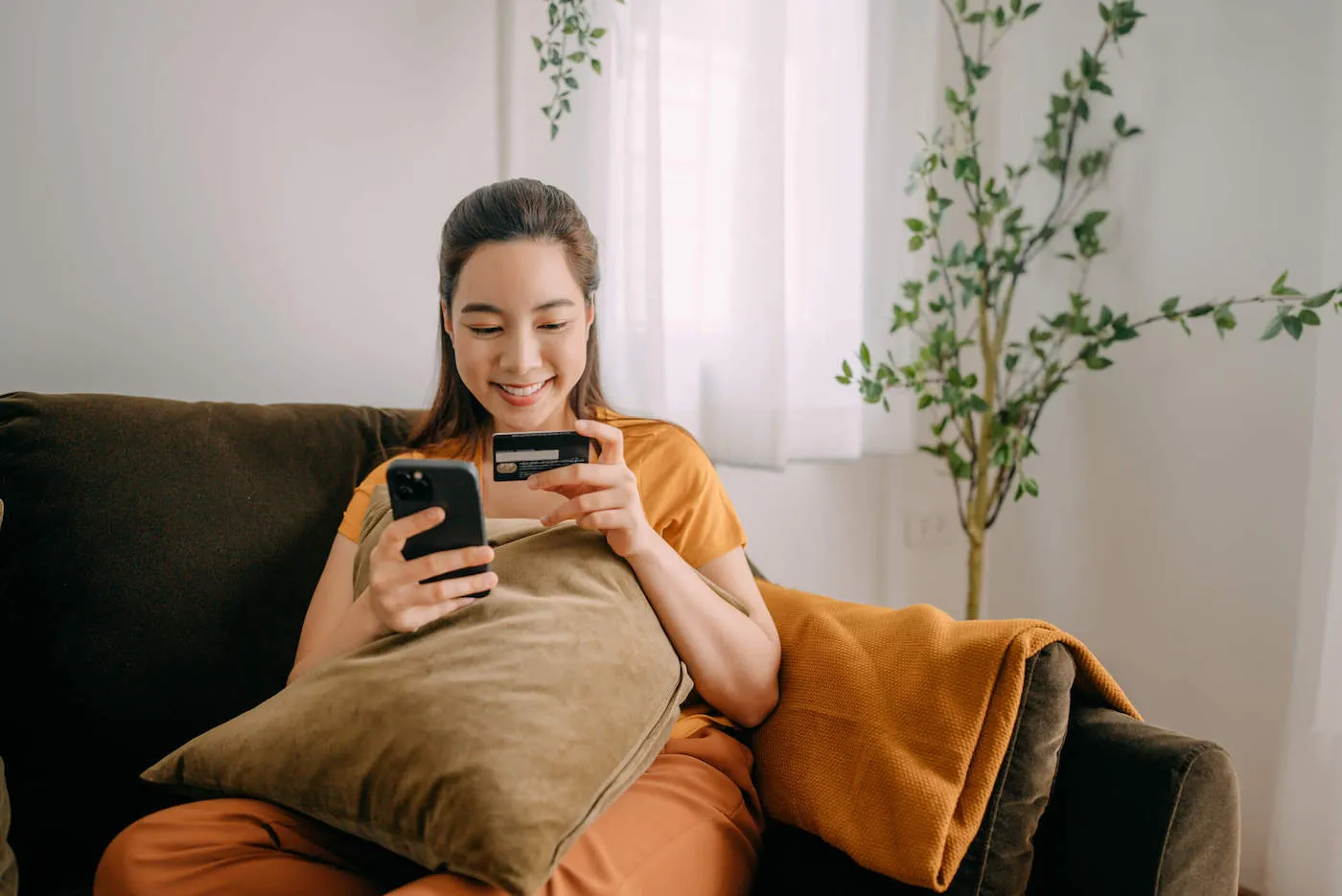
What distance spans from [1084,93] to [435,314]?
1411 millimetres

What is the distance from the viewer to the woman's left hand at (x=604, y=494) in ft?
2.93

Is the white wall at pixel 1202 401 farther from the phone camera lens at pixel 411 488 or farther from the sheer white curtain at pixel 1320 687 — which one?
the phone camera lens at pixel 411 488

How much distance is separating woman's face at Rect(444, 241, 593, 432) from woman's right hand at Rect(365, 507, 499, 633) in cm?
28

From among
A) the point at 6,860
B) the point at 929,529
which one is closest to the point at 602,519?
the point at 6,860

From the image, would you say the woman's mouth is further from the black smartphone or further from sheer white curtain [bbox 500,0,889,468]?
sheer white curtain [bbox 500,0,889,468]

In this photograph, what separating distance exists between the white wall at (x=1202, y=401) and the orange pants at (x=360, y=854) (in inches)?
47.8

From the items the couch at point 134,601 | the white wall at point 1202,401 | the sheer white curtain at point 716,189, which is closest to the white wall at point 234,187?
the sheer white curtain at point 716,189

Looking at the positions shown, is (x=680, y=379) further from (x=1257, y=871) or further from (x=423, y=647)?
(x=1257, y=871)

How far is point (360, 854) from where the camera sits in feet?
2.77

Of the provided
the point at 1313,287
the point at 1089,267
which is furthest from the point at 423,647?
the point at 1089,267

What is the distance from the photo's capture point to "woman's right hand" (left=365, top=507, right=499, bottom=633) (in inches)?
33.0

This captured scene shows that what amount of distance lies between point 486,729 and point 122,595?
563mm

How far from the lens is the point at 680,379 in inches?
67.7

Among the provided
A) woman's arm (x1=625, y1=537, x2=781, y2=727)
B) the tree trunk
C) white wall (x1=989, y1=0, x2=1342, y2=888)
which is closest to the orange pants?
woman's arm (x1=625, y1=537, x2=781, y2=727)
